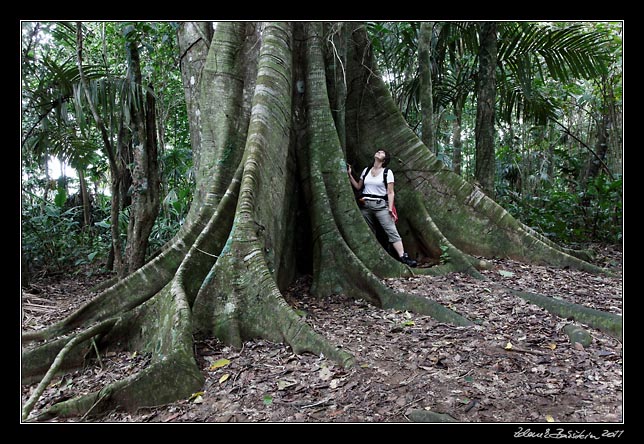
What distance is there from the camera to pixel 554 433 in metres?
2.67

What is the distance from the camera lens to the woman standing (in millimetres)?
5820

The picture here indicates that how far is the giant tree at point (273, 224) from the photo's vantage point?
12.6 ft

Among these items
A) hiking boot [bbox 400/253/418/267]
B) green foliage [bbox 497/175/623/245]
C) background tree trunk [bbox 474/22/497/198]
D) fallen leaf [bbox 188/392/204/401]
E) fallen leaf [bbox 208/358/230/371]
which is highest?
background tree trunk [bbox 474/22/497/198]

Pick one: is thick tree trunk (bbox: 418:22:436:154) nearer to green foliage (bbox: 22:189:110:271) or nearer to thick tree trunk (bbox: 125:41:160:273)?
thick tree trunk (bbox: 125:41:160:273)

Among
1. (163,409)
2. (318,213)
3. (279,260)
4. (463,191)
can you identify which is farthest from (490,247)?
(163,409)

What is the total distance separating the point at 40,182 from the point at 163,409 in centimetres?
1064

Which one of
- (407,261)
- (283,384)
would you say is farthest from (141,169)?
(283,384)

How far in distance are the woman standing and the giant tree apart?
36cm

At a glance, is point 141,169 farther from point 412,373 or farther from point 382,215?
point 412,373

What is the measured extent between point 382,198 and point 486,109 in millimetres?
3436

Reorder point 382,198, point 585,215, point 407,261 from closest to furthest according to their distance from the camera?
point 407,261 < point 382,198 < point 585,215

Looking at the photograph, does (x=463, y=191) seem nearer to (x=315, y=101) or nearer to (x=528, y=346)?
(x=315, y=101)

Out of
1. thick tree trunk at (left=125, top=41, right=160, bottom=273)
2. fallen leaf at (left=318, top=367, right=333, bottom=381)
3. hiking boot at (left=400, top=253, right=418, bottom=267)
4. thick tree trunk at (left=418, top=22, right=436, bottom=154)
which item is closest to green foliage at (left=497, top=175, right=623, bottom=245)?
thick tree trunk at (left=418, top=22, right=436, bottom=154)

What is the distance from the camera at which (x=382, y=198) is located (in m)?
5.88
